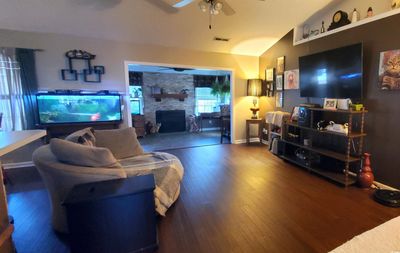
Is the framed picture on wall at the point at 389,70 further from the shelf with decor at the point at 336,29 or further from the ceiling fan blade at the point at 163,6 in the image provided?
the ceiling fan blade at the point at 163,6

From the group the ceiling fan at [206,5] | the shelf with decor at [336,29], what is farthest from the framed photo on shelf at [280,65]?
the ceiling fan at [206,5]

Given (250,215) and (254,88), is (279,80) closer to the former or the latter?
(254,88)

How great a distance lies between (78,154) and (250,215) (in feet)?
5.98

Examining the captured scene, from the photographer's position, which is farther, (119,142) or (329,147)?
(329,147)

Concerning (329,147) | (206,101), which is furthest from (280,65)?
(206,101)

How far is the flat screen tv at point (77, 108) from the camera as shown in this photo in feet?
12.1

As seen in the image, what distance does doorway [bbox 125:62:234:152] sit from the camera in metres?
7.15

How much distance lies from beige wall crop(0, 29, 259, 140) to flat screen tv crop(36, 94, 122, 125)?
0.26m

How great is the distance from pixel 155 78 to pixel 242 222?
6.38 metres

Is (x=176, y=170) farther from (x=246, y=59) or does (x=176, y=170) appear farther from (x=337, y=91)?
(x=246, y=59)

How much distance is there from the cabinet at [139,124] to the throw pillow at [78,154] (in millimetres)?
4926

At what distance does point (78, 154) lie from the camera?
5.65 ft

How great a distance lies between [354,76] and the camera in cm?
284

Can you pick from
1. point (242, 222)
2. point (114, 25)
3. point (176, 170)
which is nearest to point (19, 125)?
point (114, 25)
